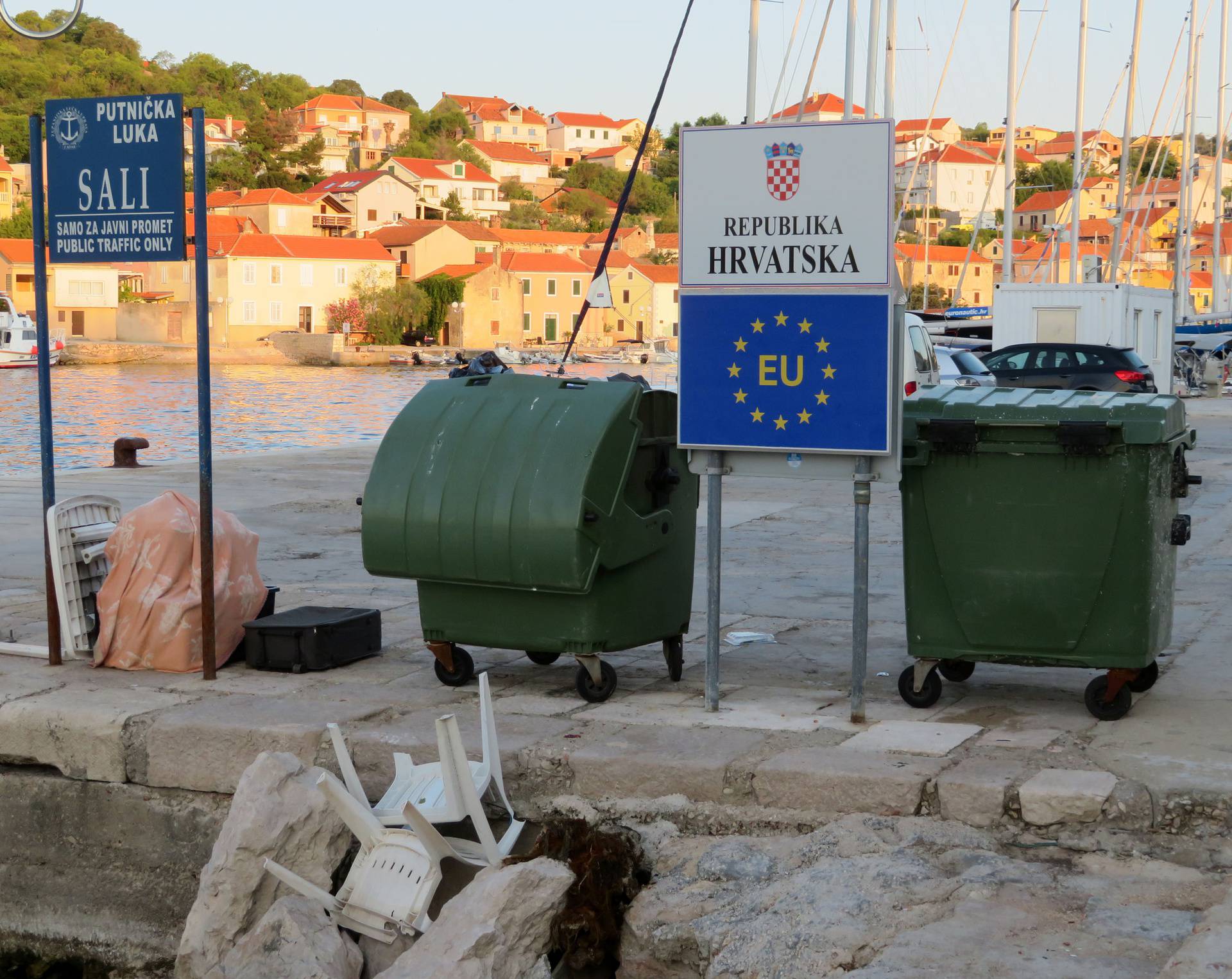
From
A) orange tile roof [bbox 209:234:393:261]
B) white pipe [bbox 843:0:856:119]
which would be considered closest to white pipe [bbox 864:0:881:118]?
white pipe [bbox 843:0:856:119]

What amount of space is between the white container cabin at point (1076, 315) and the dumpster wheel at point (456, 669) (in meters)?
23.7

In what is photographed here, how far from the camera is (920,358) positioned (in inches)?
721

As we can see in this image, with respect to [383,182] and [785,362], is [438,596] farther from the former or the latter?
[383,182]

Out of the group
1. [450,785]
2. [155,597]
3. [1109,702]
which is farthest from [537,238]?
[450,785]

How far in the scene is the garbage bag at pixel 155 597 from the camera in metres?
6.40

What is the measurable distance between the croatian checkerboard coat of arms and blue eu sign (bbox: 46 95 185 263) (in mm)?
2496

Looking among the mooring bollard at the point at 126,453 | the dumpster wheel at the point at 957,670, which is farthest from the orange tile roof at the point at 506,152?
the dumpster wheel at the point at 957,670

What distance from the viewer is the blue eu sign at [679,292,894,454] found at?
526cm

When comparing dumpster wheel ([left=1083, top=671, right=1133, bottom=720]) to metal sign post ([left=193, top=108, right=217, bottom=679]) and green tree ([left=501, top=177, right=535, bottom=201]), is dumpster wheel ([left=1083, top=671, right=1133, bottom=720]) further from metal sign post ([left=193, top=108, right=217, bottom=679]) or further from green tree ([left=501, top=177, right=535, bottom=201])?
green tree ([left=501, top=177, right=535, bottom=201])

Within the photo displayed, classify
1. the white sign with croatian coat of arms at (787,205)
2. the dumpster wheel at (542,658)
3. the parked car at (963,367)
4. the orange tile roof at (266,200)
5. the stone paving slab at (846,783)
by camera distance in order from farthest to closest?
the orange tile roof at (266,200) < the parked car at (963,367) < the dumpster wheel at (542,658) < the white sign with croatian coat of arms at (787,205) < the stone paving slab at (846,783)

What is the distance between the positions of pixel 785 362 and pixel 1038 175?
619ft

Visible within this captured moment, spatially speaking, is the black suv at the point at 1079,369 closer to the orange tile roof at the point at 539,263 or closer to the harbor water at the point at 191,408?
the harbor water at the point at 191,408

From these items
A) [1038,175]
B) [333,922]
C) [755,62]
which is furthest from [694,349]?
[1038,175]

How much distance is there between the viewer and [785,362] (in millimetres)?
5395
